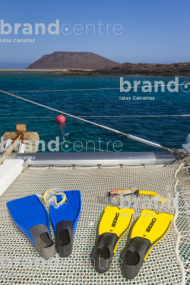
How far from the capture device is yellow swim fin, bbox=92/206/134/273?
4.28ft

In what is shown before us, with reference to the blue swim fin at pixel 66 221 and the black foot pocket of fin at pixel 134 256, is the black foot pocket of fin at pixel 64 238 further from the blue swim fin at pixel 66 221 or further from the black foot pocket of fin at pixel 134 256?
the black foot pocket of fin at pixel 134 256

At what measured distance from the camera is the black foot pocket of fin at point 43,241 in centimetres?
135

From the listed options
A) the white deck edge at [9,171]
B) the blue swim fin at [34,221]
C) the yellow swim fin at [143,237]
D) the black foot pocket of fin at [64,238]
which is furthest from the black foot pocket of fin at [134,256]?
the white deck edge at [9,171]

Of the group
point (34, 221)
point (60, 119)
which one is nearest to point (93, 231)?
point (34, 221)

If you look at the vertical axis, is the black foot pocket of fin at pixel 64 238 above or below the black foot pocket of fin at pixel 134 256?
above

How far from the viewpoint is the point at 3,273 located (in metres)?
1.30

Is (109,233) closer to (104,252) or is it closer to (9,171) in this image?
(104,252)

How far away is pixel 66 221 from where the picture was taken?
5.39 ft

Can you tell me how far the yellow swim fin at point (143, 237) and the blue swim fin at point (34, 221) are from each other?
488mm

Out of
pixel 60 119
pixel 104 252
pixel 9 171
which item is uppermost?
pixel 60 119

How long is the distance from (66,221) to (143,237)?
0.59 m

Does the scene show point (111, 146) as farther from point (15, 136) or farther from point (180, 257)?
point (180, 257)

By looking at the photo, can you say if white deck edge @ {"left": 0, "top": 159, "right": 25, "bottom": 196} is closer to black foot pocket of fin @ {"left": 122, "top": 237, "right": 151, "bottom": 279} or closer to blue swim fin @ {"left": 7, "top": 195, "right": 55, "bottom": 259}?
blue swim fin @ {"left": 7, "top": 195, "right": 55, "bottom": 259}

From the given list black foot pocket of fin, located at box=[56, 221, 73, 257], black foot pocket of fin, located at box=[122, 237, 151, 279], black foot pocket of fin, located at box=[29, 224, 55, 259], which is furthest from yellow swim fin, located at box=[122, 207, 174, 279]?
black foot pocket of fin, located at box=[29, 224, 55, 259]
